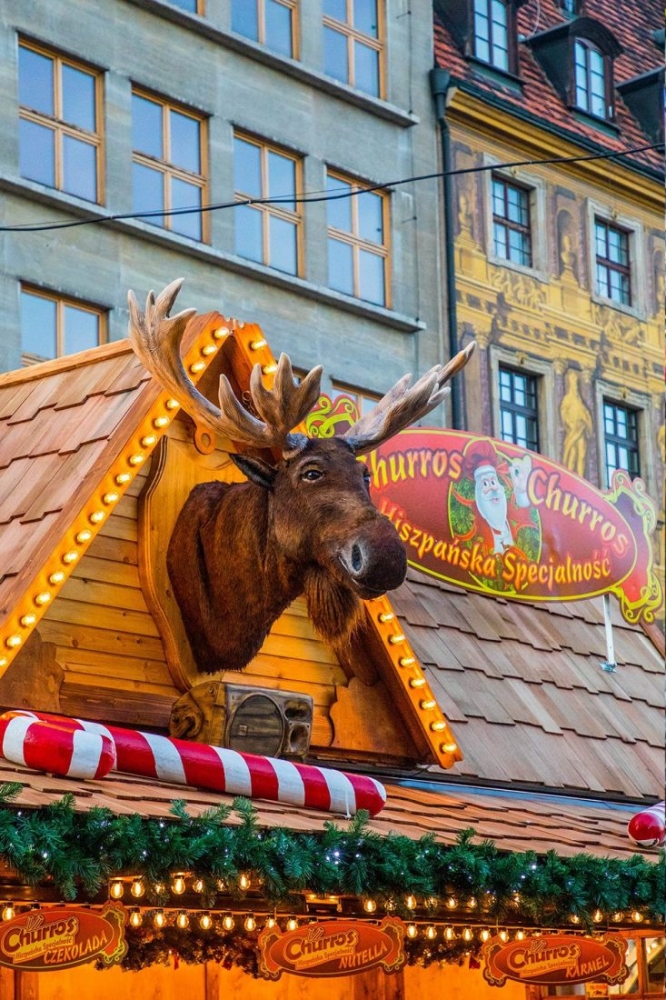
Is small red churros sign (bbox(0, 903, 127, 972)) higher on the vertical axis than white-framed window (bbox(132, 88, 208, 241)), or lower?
lower

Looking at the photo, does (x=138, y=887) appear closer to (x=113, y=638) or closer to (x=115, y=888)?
(x=115, y=888)

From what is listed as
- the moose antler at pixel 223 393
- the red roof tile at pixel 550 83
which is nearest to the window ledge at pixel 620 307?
the red roof tile at pixel 550 83

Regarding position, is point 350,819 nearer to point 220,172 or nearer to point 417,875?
point 417,875

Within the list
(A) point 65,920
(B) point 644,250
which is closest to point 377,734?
(A) point 65,920

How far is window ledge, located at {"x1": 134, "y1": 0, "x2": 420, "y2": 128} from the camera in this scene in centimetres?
2288

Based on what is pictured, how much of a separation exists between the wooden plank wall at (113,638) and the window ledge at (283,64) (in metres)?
12.7

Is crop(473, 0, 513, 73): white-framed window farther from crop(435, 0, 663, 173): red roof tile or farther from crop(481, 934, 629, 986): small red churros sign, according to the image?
crop(481, 934, 629, 986): small red churros sign

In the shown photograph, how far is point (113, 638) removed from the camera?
11.0 metres

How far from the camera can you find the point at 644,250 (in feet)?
98.8

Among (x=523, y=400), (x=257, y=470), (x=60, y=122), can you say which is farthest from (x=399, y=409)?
(x=523, y=400)

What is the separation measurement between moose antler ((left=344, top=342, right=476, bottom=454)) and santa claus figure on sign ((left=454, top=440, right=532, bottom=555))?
3296mm

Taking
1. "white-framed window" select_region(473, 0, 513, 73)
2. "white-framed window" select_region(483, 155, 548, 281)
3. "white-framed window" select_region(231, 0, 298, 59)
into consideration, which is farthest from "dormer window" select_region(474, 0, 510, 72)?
"white-framed window" select_region(231, 0, 298, 59)

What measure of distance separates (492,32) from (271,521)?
18.8 meters

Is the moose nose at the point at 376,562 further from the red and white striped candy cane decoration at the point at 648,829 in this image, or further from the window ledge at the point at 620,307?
the window ledge at the point at 620,307
